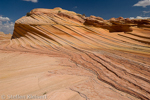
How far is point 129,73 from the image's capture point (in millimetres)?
3174

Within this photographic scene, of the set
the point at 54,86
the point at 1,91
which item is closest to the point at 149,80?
the point at 54,86

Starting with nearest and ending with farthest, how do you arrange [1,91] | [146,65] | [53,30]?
1. [1,91]
2. [146,65]
3. [53,30]

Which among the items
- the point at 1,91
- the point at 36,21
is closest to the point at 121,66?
the point at 1,91

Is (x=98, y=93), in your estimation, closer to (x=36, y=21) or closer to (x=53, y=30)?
(x=53, y=30)

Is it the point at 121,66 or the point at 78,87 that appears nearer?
the point at 78,87

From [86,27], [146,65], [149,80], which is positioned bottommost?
[149,80]

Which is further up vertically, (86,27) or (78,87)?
(86,27)

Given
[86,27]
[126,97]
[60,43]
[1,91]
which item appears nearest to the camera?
[1,91]

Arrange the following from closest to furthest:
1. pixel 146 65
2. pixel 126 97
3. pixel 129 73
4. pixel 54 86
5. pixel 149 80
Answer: pixel 126 97 → pixel 54 86 → pixel 149 80 → pixel 129 73 → pixel 146 65

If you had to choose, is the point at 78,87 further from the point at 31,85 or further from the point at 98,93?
the point at 31,85

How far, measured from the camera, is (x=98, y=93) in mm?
2182

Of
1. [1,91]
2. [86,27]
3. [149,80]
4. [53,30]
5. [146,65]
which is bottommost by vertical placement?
[1,91]

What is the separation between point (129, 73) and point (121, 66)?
504 mm

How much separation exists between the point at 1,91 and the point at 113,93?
103 inches
